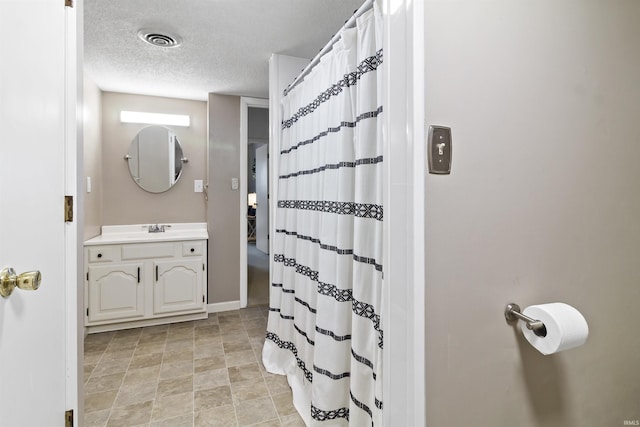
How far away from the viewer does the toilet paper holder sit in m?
0.85

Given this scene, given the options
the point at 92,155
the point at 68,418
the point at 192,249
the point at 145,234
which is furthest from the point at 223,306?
the point at 68,418

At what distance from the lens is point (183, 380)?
1.98 metres

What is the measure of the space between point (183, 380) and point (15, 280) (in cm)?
154

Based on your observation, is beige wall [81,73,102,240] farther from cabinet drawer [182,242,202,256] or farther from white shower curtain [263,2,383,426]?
white shower curtain [263,2,383,426]

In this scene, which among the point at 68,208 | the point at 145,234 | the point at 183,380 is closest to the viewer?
the point at 68,208

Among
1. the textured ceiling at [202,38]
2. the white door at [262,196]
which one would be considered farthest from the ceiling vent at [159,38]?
the white door at [262,196]

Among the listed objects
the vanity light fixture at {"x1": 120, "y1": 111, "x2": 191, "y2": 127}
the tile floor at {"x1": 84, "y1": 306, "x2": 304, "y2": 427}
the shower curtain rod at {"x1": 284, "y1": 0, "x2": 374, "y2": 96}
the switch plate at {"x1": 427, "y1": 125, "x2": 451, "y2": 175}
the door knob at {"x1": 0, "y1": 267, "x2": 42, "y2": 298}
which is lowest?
the tile floor at {"x1": 84, "y1": 306, "x2": 304, "y2": 427}

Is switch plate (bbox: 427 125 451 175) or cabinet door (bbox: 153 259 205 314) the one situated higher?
switch plate (bbox: 427 125 451 175)

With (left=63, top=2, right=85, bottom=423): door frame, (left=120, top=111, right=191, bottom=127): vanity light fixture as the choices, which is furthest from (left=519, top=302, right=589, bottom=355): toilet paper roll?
(left=120, top=111, right=191, bottom=127): vanity light fixture

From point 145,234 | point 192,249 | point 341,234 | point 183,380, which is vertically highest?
point 341,234

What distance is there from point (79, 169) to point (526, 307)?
1584 mm

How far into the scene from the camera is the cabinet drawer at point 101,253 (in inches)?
101

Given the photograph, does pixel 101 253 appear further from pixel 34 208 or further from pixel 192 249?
pixel 34 208

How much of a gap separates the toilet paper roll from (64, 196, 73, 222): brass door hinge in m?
1.52
